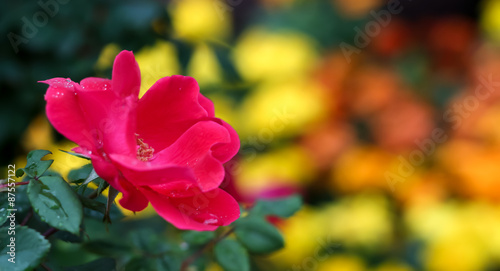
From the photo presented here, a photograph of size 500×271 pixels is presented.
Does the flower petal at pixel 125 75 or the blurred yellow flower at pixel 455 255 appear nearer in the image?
the flower petal at pixel 125 75

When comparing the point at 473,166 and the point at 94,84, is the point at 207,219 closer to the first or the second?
the point at 94,84

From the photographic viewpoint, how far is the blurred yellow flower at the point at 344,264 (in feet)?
6.41

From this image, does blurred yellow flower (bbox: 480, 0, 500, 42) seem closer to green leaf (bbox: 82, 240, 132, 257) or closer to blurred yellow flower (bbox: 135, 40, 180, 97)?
blurred yellow flower (bbox: 135, 40, 180, 97)

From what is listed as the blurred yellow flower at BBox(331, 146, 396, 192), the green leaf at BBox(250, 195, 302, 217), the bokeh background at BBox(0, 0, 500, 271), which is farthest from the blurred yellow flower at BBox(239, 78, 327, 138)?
the green leaf at BBox(250, 195, 302, 217)

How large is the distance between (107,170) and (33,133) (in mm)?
898

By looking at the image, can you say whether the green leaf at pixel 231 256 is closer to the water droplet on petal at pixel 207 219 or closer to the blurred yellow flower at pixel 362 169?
the water droplet on petal at pixel 207 219

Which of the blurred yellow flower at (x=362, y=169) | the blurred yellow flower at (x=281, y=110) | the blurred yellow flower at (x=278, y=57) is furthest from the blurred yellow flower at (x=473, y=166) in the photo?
the blurred yellow flower at (x=278, y=57)

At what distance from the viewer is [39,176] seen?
1.64 feet

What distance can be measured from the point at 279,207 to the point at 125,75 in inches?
15.2

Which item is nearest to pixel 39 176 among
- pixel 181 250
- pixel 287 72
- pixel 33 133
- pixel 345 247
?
pixel 181 250

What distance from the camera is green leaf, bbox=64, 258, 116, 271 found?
2.00ft

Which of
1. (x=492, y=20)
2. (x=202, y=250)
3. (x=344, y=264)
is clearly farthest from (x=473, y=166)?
(x=202, y=250)

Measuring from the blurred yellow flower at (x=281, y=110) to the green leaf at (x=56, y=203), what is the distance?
68.1 inches

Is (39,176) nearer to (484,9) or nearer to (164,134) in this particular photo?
(164,134)
